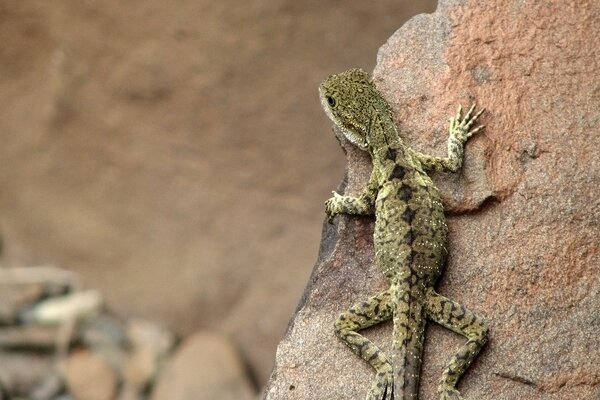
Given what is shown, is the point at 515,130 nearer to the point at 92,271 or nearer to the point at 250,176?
the point at 250,176

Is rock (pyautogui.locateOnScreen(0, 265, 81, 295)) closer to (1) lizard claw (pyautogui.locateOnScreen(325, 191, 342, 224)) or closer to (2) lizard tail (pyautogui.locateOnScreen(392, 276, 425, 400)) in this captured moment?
(1) lizard claw (pyautogui.locateOnScreen(325, 191, 342, 224))

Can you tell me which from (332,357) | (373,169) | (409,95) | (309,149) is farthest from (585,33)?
(309,149)

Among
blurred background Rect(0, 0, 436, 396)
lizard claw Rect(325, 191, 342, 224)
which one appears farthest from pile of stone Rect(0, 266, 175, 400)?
lizard claw Rect(325, 191, 342, 224)

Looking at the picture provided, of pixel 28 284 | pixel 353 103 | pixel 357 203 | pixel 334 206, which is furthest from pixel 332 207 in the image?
pixel 28 284

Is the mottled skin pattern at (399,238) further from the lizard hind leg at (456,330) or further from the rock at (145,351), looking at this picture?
the rock at (145,351)

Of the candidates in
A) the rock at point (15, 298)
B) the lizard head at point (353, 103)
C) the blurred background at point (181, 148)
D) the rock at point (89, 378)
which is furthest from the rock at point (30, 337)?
the lizard head at point (353, 103)

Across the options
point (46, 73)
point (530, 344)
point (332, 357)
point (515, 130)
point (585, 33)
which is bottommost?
point (530, 344)

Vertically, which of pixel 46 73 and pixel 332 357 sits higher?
pixel 46 73
